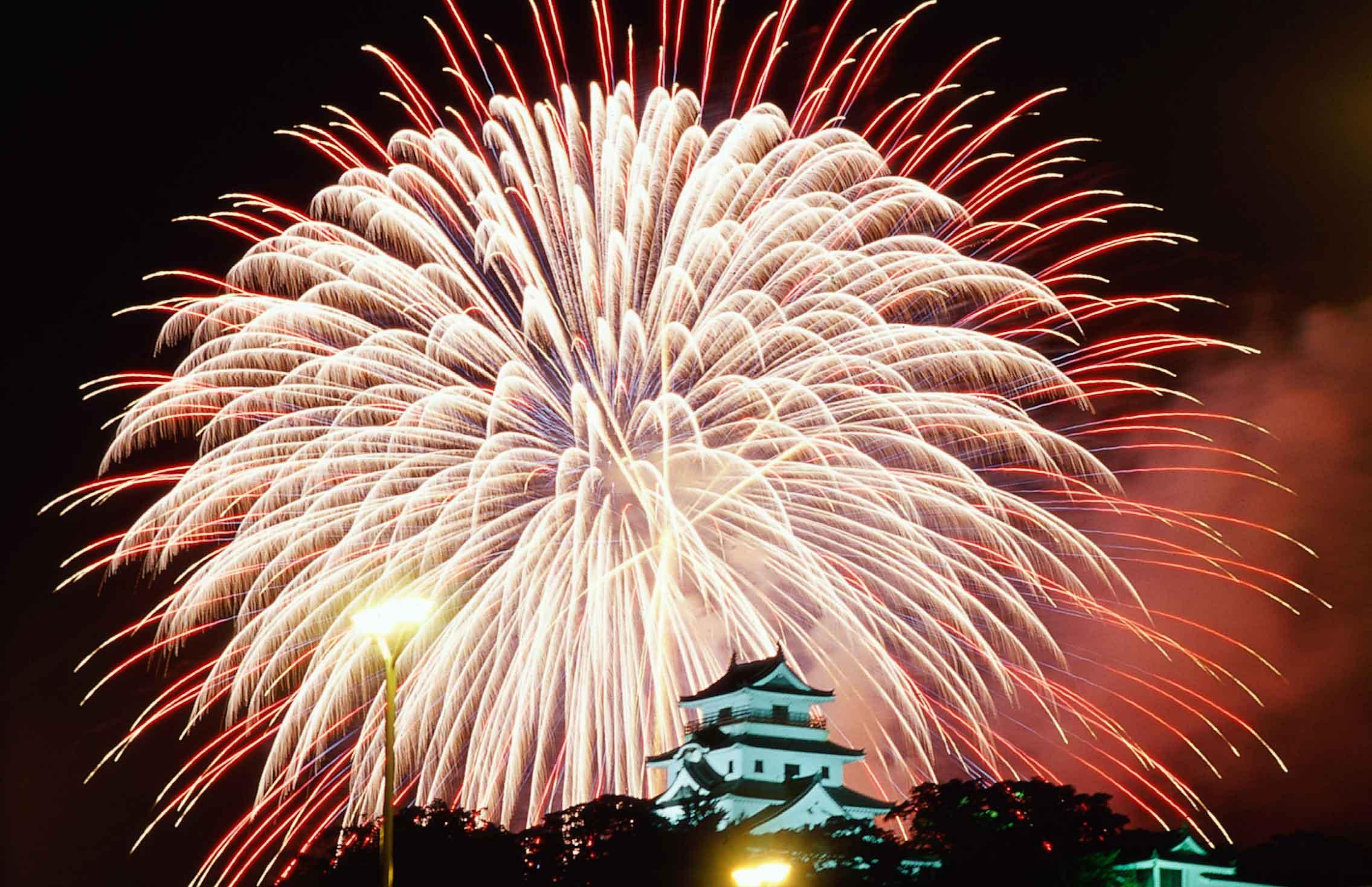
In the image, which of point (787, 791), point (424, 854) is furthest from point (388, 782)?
point (787, 791)

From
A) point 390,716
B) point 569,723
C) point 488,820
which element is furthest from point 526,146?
point 390,716

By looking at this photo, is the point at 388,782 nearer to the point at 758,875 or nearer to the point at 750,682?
the point at 758,875

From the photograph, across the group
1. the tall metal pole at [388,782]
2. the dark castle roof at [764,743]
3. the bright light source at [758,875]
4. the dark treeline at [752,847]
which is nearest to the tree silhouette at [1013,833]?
the dark treeline at [752,847]

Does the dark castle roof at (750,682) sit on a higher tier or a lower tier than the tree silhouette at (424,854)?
higher

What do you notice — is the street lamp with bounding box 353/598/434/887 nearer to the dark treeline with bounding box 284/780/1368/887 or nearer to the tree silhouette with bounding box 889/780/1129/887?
the dark treeline with bounding box 284/780/1368/887

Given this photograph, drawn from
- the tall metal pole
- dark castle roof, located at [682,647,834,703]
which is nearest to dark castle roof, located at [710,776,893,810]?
dark castle roof, located at [682,647,834,703]

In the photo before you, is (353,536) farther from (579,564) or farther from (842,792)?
(842,792)

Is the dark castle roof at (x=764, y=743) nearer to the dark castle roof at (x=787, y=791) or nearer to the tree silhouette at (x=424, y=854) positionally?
the dark castle roof at (x=787, y=791)
